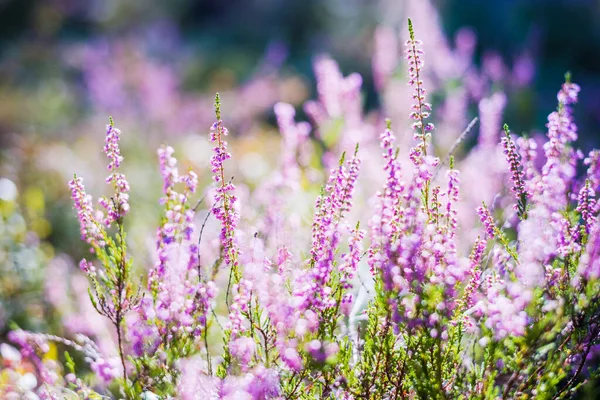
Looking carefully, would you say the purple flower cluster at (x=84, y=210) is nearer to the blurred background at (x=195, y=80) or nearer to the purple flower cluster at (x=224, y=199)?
the purple flower cluster at (x=224, y=199)

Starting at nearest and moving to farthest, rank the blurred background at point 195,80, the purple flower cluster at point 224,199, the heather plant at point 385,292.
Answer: the heather plant at point 385,292 → the purple flower cluster at point 224,199 → the blurred background at point 195,80

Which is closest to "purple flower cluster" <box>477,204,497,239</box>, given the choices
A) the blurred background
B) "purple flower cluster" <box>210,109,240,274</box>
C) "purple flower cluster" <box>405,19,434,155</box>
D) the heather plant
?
the heather plant

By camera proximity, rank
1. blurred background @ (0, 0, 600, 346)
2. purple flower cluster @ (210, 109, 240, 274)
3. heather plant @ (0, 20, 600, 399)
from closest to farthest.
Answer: heather plant @ (0, 20, 600, 399), purple flower cluster @ (210, 109, 240, 274), blurred background @ (0, 0, 600, 346)

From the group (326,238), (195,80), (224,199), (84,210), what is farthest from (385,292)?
(195,80)

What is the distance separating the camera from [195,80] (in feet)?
36.0

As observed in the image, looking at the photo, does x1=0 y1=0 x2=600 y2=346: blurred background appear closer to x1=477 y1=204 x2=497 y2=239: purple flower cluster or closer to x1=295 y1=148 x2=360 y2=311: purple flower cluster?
x1=295 y1=148 x2=360 y2=311: purple flower cluster

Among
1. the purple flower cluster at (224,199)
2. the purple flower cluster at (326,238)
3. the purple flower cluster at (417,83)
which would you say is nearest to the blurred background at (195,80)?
the purple flower cluster at (224,199)

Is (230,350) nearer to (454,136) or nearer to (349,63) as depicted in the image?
(454,136)

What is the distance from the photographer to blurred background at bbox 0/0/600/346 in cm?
464

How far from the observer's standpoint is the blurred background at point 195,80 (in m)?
4.64

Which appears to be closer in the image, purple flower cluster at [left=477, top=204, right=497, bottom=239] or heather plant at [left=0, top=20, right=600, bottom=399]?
heather plant at [left=0, top=20, right=600, bottom=399]

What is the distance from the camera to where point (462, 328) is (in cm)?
186

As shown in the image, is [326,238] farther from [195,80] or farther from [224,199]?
[195,80]

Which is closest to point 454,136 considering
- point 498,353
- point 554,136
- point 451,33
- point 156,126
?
point 554,136
